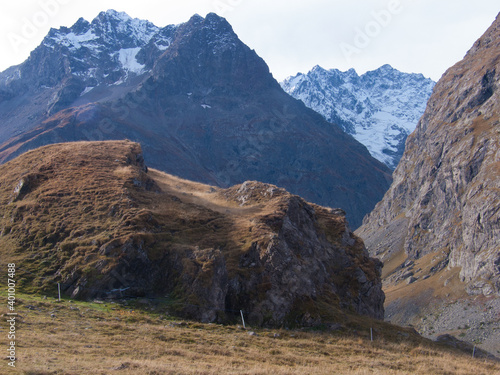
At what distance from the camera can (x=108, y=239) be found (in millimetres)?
38188

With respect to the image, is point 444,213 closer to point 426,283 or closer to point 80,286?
point 426,283

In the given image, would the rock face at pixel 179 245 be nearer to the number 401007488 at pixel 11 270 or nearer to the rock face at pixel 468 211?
the number 401007488 at pixel 11 270

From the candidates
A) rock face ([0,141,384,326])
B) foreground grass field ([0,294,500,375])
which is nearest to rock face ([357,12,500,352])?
rock face ([0,141,384,326])

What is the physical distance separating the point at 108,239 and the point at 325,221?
23726mm

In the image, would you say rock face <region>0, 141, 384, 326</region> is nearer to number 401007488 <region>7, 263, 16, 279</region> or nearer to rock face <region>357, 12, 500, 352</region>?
number 401007488 <region>7, 263, 16, 279</region>

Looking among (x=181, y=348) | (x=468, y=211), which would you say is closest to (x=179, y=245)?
(x=181, y=348)

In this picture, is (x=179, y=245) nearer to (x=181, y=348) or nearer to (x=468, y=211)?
(x=181, y=348)

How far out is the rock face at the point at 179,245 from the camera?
116 feet

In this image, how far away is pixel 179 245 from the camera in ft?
127

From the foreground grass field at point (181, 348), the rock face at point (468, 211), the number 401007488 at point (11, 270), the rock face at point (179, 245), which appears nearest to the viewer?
the foreground grass field at point (181, 348)

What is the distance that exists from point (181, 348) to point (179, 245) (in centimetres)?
1314

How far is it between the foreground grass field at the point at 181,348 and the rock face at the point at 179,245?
9.36 ft

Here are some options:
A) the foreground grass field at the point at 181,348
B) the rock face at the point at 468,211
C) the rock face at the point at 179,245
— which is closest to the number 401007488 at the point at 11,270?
the rock face at the point at 179,245

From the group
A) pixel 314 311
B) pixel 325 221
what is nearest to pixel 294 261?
pixel 314 311
